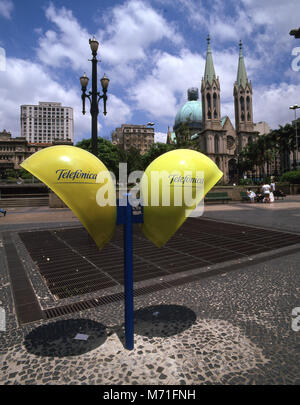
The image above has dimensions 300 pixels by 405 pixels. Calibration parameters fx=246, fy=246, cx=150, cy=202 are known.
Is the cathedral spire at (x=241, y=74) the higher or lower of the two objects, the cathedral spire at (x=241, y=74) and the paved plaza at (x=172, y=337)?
the higher

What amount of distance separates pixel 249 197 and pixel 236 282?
1902 cm

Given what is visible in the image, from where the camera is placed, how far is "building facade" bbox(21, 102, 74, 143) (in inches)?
6516

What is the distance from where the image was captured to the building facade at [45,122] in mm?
165500

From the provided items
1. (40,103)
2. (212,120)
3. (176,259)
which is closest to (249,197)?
(176,259)

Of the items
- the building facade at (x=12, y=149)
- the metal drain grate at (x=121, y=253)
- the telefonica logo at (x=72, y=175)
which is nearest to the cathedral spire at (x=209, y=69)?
the building facade at (x=12, y=149)

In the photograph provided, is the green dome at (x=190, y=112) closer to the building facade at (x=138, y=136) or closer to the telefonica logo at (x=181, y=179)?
the building facade at (x=138, y=136)

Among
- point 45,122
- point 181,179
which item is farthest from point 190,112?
point 45,122

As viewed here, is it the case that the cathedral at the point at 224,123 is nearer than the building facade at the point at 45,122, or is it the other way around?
the cathedral at the point at 224,123

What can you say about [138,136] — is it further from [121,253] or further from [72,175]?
[72,175]

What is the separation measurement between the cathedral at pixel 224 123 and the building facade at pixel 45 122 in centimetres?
11715

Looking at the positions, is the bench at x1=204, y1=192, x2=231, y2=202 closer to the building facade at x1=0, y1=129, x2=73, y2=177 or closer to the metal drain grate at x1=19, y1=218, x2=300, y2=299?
the metal drain grate at x1=19, y1=218, x2=300, y2=299

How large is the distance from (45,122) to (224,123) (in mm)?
130597

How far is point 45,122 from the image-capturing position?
550ft
